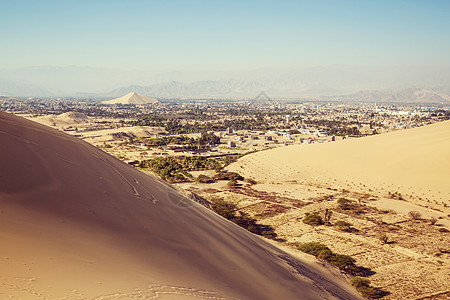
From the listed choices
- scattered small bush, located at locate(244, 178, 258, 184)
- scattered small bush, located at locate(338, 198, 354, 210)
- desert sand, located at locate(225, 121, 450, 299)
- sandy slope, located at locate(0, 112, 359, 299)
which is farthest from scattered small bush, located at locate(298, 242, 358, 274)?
scattered small bush, located at locate(244, 178, 258, 184)

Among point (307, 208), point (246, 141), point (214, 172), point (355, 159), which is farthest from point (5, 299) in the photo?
point (246, 141)

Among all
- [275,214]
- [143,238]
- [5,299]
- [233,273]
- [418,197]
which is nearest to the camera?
[5,299]

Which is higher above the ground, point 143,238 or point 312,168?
point 143,238

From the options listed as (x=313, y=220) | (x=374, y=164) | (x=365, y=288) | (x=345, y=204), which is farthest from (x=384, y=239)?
(x=374, y=164)

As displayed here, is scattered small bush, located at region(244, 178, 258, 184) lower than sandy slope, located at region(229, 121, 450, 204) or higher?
lower

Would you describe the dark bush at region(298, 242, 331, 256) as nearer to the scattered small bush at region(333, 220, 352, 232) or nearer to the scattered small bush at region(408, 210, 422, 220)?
the scattered small bush at region(333, 220, 352, 232)

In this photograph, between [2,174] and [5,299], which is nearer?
[5,299]

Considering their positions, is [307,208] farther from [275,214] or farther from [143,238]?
[143,238]
